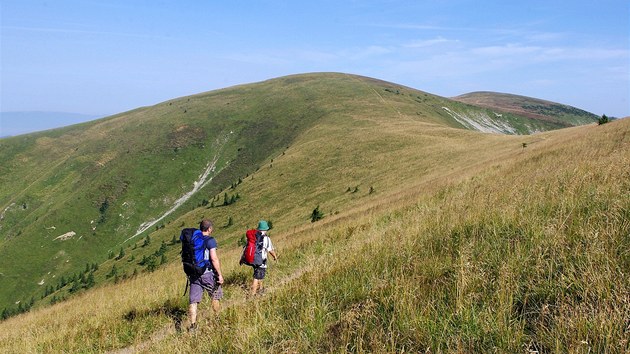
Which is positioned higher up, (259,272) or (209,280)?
(209,280)

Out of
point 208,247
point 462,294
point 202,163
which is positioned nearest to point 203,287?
point 208,247

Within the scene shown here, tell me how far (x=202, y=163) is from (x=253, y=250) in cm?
10217

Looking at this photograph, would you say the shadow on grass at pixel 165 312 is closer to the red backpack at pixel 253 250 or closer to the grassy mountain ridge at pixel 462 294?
the grassy mountain ridge at pixel 462 294

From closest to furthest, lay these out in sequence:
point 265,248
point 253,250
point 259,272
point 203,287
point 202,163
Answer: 1. point 203,287
2. point 259,272
3. point 253,250
4. point 265,248
5. point 202,163

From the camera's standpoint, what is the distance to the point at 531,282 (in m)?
4.01

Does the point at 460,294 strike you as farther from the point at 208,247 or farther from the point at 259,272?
the point at 259,272

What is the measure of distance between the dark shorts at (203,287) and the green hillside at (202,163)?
30.2 metres

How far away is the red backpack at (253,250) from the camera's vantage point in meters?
9.36

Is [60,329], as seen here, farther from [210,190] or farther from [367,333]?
[210,190]

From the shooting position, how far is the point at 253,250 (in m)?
9.47

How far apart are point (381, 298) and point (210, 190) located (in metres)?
93.9

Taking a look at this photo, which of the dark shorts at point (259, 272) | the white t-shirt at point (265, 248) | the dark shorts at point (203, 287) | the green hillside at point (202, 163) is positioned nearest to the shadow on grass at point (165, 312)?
the dark shorts at point (203, 287)

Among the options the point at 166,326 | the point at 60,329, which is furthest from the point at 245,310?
the point at 60,329

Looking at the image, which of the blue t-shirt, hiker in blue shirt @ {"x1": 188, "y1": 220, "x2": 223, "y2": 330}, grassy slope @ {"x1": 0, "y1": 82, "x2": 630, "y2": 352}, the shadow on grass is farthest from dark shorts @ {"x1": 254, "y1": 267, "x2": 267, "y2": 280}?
the shadow on grass
